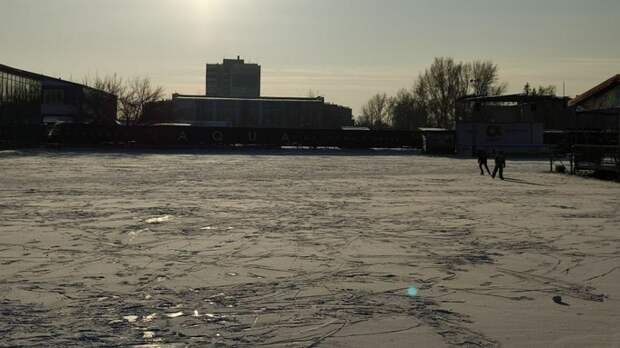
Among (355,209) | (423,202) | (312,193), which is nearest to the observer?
(355,209)

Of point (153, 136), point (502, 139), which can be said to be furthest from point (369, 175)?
point (153, 136)

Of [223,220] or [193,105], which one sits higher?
[193,105]

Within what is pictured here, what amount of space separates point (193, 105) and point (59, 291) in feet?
400

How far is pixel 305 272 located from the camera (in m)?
8.34

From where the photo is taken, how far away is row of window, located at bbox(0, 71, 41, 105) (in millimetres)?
52312

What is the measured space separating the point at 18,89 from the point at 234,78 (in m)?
135

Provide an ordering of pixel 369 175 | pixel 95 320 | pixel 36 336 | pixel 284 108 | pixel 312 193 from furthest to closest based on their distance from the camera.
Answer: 1. pixel 284 108
2. pixel 369 175
3. pixel 312 193
4. pixel 95 320
5. pixel 36 336

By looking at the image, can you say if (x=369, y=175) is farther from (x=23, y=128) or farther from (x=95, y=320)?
(x=23, y=128)

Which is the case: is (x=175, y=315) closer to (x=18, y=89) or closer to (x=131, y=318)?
(x=131, y=318)

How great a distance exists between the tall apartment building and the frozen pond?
173 metres

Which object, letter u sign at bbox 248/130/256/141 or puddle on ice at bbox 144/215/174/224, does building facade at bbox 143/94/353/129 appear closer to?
letter u sign at bbox 248/130/256/141

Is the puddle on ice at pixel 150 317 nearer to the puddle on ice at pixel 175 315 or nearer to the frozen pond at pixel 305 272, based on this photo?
the frozen pond at pixel 305 272

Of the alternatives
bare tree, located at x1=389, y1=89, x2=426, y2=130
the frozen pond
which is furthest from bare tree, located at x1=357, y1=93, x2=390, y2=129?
the frozen pond

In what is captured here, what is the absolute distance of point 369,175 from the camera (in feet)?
93.1
